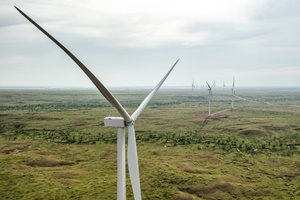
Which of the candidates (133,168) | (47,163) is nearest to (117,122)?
(133,168)

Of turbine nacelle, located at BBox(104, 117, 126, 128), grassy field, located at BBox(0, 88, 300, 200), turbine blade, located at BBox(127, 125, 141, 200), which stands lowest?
grassy field, located at BBox(0, 88, 300, 200)

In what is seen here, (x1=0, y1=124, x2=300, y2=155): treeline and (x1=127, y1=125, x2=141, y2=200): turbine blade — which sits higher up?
(x1=127, y1=125, x2=141, y2=200): turbine blade

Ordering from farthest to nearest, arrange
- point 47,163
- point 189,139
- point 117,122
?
point 189,139 < point 47,163 < point 117,122

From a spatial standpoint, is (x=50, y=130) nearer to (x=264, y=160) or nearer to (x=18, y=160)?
(x=18, y=160)

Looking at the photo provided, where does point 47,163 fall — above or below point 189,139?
below

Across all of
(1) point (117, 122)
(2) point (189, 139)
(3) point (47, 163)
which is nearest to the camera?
(1) point (117, 122)

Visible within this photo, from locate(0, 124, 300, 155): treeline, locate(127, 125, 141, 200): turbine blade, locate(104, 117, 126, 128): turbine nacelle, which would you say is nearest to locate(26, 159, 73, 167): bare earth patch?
locate(0, 124, 300, 155): treeline

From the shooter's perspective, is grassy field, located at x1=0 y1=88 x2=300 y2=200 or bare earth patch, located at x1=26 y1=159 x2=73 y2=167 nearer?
grassy field, located at x1=0 y1=88 x2=300 y2=200

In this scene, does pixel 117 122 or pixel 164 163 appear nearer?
pixel 117 122

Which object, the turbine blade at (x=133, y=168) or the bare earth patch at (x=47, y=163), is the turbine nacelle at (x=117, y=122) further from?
the bare earth patch at (x=47, y=163)

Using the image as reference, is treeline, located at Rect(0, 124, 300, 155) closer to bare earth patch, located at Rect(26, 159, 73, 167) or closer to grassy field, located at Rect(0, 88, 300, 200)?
grassy field, located at Rect(0, 88, 300, 200)

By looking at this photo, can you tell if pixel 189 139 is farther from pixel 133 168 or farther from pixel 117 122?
pixel 117 122
